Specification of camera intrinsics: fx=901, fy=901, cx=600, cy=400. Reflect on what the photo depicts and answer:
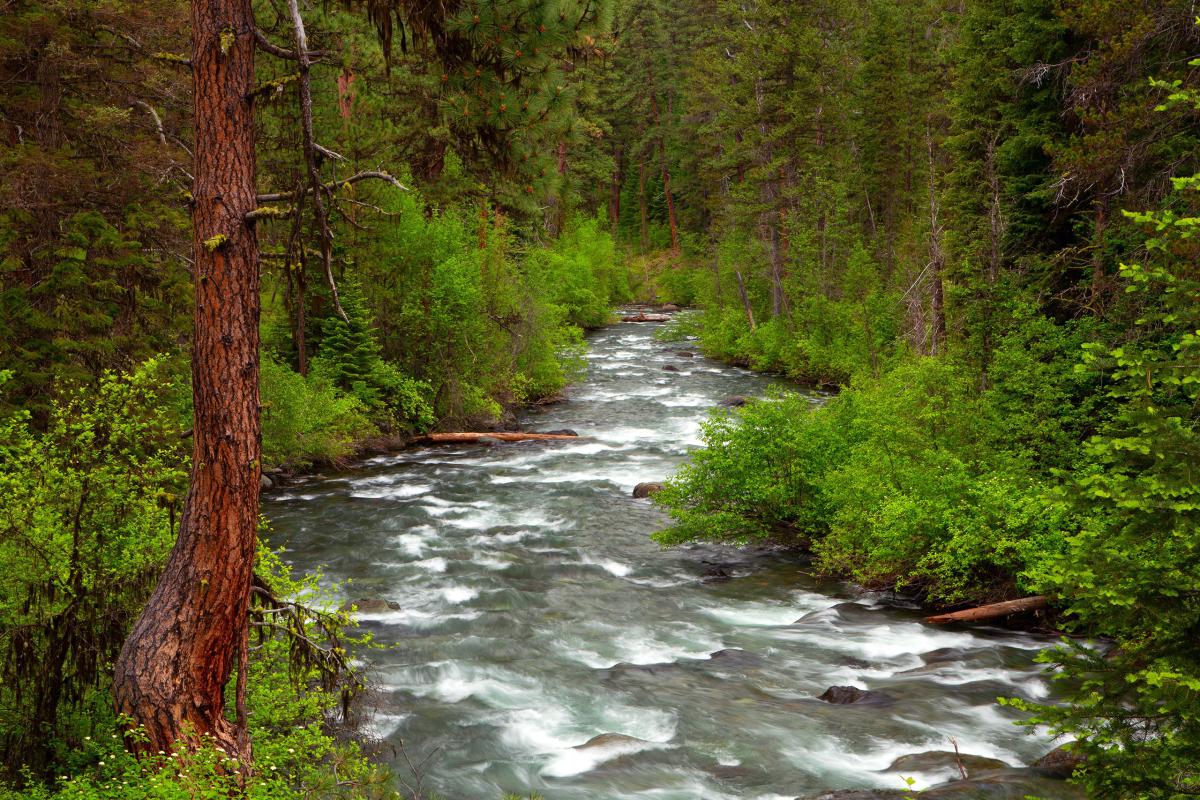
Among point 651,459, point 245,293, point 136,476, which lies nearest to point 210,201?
point 245,293

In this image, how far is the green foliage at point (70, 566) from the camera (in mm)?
6254

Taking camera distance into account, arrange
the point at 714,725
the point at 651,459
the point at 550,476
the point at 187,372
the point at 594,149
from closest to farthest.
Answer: the point at 714,725 < the point at 187,372 < the point at 550,476 < the point at 651,459 < the point at 594,149

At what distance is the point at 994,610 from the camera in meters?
11.6

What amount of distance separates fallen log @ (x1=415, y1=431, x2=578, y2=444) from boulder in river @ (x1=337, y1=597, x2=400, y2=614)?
10595 millimetres

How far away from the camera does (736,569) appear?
47.7 ft

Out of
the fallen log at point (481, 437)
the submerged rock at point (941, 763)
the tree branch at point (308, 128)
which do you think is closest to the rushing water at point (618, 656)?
the submerged rock at point (941, 763)

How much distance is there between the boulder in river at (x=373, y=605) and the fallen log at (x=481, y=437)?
10.6m

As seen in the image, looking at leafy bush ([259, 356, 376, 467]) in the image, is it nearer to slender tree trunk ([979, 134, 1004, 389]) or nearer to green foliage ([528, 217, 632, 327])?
slender tree trunk ([979, 134, 1004, 389])

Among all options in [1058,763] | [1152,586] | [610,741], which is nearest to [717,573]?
[610,741]

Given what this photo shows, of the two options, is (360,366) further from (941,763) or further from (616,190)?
(616,190)

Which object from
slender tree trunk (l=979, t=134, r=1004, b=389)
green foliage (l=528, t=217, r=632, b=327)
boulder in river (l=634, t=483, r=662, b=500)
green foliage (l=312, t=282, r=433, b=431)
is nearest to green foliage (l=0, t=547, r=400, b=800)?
boulder in river (l=634, t=483, r=662, b=500)

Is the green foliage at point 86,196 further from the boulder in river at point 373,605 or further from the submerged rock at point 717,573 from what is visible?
the submerged rock at point 717,573

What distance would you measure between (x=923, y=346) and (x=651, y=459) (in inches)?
300

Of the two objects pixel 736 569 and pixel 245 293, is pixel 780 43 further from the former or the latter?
pixel 245 293
